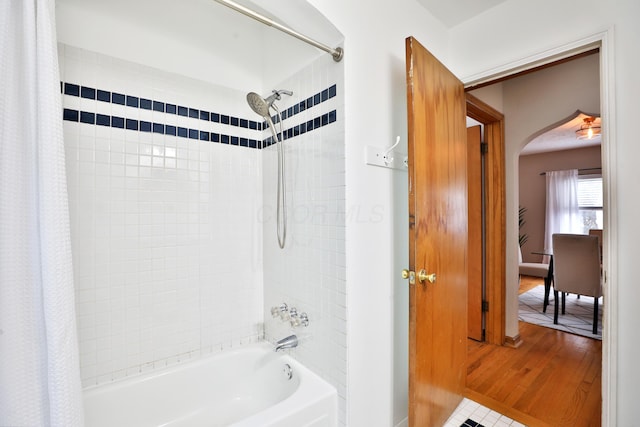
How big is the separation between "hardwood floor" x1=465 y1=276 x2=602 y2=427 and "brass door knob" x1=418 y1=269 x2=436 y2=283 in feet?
3.72

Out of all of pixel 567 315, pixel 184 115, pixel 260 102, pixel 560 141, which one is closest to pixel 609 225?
pixel 260 102

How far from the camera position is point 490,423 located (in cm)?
172

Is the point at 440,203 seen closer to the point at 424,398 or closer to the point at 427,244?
the point at 427,244

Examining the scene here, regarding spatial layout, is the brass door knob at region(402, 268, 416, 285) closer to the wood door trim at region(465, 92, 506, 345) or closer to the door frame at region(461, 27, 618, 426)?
the door frame at region(461, 27, 618, 426)

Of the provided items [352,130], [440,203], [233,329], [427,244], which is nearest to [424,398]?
[427,244]

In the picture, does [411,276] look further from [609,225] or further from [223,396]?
[223,396]

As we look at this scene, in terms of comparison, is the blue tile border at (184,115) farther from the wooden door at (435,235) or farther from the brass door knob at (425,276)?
the brass door knob at (425,276)

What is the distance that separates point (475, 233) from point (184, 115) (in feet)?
8.38

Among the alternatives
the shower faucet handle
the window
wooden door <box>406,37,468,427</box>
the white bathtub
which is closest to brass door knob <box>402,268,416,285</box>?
wooden door <box>406,37,468,427</box>

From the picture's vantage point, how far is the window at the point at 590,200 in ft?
17.8

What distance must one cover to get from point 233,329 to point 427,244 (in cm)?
127

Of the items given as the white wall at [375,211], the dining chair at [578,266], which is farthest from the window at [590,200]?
the white wall at [375,211]

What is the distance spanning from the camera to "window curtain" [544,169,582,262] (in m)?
5.69

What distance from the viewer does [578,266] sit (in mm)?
3119
